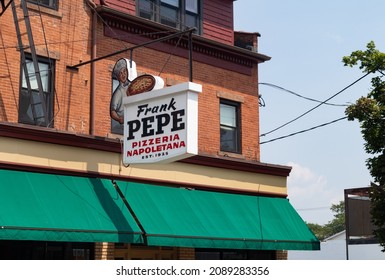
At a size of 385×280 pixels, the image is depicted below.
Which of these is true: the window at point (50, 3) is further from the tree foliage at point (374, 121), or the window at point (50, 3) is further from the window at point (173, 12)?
the tree foliage at point (374, 121)

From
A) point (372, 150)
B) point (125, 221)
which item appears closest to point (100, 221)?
point (125, 221)

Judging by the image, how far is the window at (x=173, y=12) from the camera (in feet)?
71.1

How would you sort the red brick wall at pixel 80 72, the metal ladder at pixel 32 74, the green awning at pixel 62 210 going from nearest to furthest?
1. the green awning at pixel 62 210
2. the metal ladder at pixel 32 74
3. the red brick wall at pixel 80 72

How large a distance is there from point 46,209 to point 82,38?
580 centimetres

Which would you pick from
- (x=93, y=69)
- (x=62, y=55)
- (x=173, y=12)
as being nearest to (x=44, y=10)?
(x=62, y=55)

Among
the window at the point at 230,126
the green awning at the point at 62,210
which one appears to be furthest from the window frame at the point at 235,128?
the green awning at the point at 62,210

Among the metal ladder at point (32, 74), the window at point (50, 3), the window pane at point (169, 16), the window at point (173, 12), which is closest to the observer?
the metal ladder at point (32, 74)

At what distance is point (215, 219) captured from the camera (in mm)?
19734

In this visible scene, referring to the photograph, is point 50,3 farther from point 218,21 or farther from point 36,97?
point 218,21

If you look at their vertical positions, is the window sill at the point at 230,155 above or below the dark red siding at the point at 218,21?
below

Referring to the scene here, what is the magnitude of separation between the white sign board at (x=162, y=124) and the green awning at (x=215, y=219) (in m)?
1.70

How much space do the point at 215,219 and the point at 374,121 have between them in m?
6.04

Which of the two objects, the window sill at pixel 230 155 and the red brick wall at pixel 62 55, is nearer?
the red brick wall at pixel 62 55

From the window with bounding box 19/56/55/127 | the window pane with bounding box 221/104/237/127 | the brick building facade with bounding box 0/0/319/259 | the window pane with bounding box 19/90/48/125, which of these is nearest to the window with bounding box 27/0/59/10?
the brick building facade with bounding box 0/0/319/259
